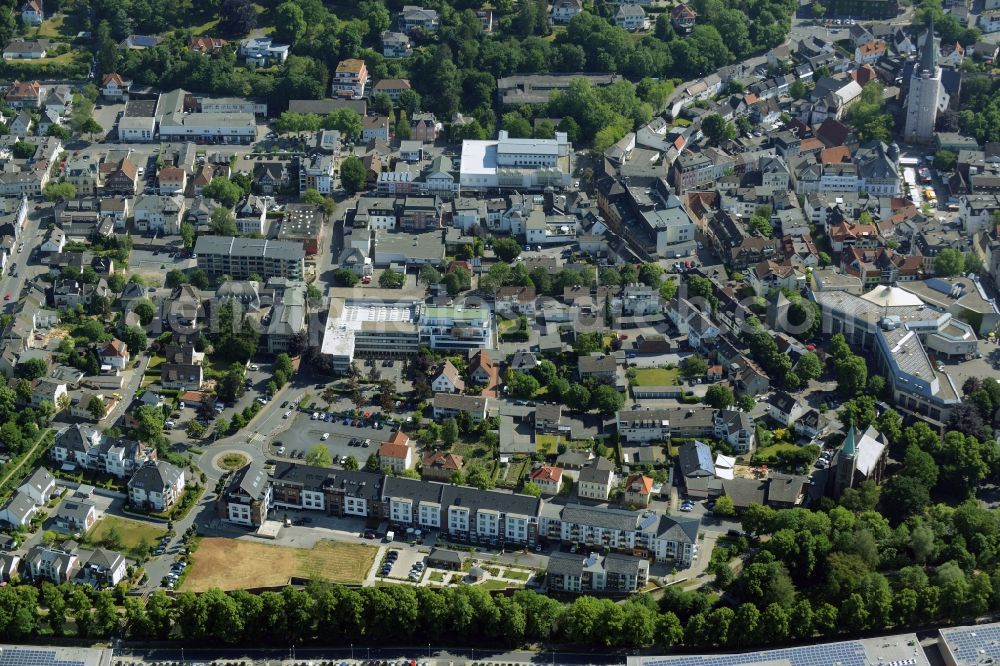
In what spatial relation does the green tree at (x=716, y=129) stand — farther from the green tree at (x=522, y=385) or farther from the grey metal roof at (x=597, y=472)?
the grey metal roof at (x=597, y=472)

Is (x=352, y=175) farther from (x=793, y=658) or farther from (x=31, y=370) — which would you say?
(x=793, y=658)

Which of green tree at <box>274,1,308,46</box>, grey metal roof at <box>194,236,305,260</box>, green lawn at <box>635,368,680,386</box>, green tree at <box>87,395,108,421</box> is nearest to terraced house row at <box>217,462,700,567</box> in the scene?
green tree at <box>87,395,108,421</box>

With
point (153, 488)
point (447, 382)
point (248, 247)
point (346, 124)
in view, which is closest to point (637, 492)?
point (447, 382)

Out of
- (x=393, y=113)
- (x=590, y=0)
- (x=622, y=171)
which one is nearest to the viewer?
(x=622, y=171)

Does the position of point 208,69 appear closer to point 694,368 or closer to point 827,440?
point 694,368

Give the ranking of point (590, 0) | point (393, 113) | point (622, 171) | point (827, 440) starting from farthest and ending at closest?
point (590, 0) < point (393, 113) < point (622, 171) < point (827, 440)

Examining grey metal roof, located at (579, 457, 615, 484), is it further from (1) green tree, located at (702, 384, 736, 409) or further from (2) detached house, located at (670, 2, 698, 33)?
(2) detached house, located at (670, 2, 698, 33)

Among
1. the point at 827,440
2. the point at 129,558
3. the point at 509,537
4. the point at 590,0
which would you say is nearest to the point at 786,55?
the point at 590,0
